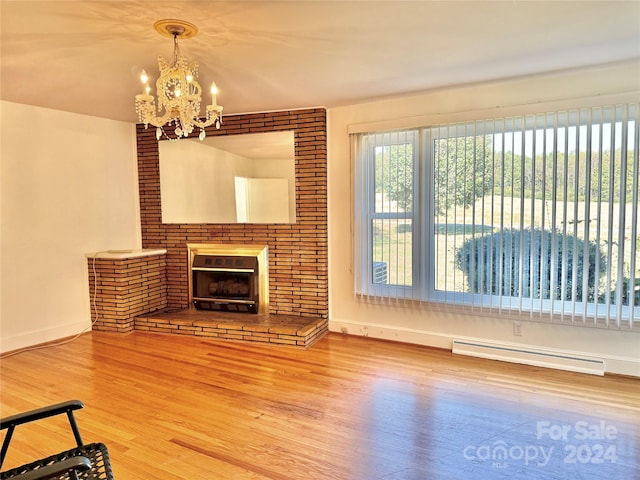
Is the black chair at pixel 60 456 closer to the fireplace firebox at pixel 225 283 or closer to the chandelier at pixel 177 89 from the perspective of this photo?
the chandelier at pixel 177 89

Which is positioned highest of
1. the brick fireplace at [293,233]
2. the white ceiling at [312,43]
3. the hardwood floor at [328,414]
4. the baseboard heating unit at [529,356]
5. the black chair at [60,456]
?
the white ceiling at [312,43]

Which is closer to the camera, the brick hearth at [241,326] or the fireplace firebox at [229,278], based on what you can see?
the brick hearth at [241,326]

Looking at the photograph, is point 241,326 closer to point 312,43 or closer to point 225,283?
point 225,283

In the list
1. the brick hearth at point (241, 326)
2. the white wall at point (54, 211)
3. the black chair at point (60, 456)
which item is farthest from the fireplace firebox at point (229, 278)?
the black chair at point (60, 456)

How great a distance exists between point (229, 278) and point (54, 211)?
1.93m

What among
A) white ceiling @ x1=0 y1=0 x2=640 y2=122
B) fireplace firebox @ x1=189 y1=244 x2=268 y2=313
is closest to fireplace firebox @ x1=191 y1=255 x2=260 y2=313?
fireplace firebox @ x1=189 y1=244 x2=268 y2=313

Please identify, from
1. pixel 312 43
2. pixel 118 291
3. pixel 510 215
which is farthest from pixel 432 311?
pixel 118 291

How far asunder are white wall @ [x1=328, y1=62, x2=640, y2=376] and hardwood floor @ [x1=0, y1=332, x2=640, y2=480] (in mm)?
250

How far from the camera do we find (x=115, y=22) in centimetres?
216

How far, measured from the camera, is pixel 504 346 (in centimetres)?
354

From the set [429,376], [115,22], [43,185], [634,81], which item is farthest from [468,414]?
[43,185]

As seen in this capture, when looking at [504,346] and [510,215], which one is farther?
[504,346]

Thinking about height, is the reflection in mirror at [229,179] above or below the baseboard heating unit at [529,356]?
above

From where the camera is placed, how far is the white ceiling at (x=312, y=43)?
6.76ft
